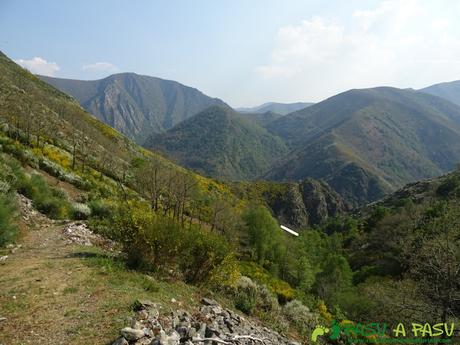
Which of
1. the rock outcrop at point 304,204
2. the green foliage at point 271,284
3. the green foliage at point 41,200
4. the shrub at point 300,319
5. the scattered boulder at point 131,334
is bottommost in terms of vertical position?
the rock outcrop at point 304,204

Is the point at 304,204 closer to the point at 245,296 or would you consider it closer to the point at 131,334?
the point at 245,296

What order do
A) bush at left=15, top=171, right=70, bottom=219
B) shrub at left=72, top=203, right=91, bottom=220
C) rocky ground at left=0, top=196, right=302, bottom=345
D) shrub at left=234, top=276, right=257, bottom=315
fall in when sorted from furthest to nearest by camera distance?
shrub at left=72, top=203, right=91, bottom=220 → bush at left=15, top=171, right=70, bottom=219 → shrub at left=234, top=276, right=257, bottom=315 → rocky ground at left=0, top=196, right=302, bottom=345

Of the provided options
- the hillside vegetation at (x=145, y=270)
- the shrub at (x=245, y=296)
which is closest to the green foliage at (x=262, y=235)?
the hillside vegetation at (x=145, y=270)

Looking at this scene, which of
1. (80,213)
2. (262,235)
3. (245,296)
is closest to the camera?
(245,296)

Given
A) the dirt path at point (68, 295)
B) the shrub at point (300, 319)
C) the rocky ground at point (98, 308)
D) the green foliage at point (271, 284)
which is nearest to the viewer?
the rocky ground at point (98, 308)

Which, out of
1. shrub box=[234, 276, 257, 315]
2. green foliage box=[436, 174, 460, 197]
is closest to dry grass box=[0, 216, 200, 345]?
shrub box=[234, 276, 257, 315]

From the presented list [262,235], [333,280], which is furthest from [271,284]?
[262,235]

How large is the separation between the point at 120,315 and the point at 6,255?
6489mm

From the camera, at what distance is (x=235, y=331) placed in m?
7.26

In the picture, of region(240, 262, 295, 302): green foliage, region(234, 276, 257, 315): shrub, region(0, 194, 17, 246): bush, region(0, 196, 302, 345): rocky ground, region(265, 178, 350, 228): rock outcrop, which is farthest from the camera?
region(265, 178, 350, 228): rock outcrop

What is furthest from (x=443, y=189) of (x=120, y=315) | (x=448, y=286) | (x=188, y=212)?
(x=120, y=315)

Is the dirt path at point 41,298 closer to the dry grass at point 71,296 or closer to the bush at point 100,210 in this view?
the dry grass at point 71,296

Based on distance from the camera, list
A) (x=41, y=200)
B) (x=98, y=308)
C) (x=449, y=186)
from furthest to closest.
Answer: (x=449, y=186) < (x=41, y=200) < (x=98, y=308)

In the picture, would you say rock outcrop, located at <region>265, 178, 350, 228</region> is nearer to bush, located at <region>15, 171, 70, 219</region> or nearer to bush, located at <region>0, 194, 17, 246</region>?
bush, located at <region>15, 171, 70, 219</region>
